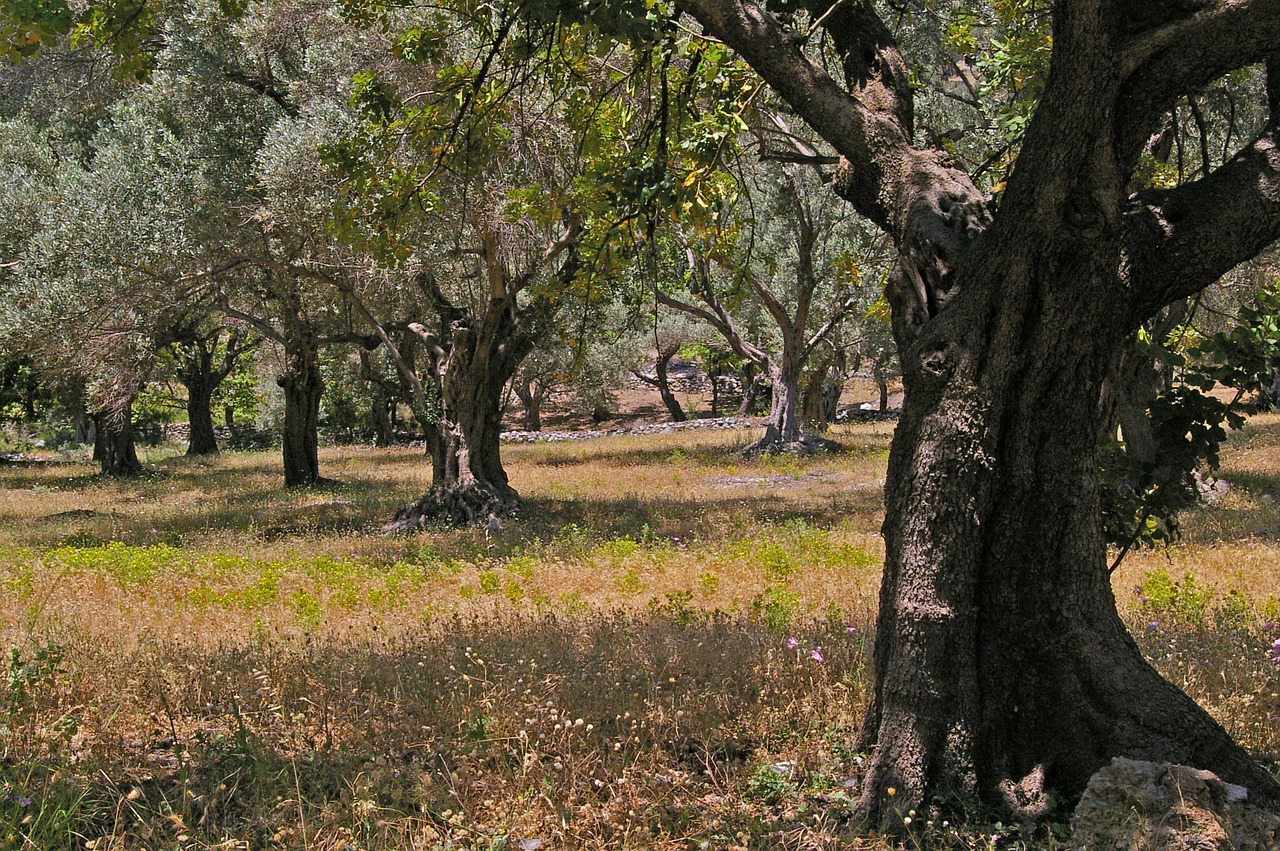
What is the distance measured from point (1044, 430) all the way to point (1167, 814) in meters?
1.46

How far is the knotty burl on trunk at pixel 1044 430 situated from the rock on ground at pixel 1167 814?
292mm

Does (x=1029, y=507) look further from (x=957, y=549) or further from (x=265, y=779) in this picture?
(x=265, y=779)

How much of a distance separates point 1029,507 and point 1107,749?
1.01 metres

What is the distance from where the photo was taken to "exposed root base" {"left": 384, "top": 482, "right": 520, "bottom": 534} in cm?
1456

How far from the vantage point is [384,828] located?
3867 millimetres

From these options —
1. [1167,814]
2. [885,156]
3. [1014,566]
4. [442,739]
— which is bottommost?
[442,739]

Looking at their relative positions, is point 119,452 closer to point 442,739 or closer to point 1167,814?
point 442,739

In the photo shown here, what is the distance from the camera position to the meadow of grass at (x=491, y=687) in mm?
4004

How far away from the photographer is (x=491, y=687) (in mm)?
5340

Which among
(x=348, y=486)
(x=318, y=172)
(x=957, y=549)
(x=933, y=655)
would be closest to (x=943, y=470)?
(x=957, y=549)

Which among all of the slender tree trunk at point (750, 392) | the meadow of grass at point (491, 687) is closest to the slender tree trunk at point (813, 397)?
the slender tree trunk at point (750, 392)

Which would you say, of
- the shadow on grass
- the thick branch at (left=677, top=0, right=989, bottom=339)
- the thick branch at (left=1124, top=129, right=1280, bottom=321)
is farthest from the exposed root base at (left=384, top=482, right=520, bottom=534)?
the thick branch at (left=1124, top=129, right=1280, bottom=321)

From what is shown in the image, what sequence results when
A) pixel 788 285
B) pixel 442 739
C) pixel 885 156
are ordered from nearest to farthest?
pixel 885 156 → pixel 442 739 → pixel 788 285

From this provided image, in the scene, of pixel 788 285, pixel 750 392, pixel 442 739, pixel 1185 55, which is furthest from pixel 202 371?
pixel 1185 55
